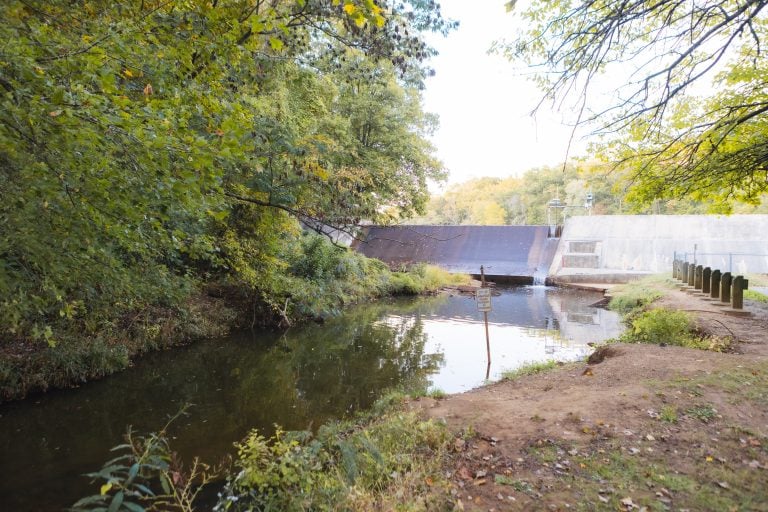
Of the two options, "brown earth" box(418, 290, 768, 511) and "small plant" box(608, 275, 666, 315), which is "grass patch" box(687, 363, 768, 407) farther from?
"small plant" box(608, 275, 666, 315)

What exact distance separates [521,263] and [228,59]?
21.2 metres

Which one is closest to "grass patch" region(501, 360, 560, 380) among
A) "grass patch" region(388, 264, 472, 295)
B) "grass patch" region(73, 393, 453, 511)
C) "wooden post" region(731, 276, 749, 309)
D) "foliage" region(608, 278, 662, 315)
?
"grass patch" region(73, 393, 453, 511)

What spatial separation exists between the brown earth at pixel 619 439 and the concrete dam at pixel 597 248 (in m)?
14.2

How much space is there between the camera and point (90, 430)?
17.6 feet

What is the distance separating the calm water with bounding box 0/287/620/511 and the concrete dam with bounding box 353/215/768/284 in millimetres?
8871

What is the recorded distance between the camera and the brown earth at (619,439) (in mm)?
2801

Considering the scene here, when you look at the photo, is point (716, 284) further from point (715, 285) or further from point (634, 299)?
point (634, 299)

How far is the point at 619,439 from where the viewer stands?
3.57 m

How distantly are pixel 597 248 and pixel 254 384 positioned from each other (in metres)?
20.0

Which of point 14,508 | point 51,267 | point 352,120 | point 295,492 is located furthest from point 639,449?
point 352,120

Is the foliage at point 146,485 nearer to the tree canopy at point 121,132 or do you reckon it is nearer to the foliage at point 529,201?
the tree canopy at point 121,132

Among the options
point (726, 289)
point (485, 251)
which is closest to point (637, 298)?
point (726, 289)

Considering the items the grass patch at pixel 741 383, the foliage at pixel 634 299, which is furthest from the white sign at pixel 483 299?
the foliage at pixel 634 299

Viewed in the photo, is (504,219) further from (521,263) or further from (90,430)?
(90,430)
